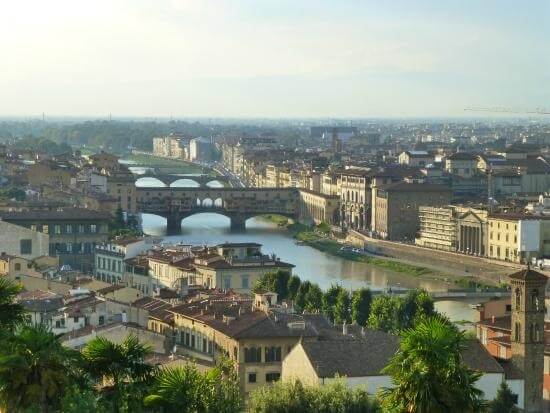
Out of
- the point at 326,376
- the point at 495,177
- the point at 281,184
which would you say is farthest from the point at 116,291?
the point at 281,184

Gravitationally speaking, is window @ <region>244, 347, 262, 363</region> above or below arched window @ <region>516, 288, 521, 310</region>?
below

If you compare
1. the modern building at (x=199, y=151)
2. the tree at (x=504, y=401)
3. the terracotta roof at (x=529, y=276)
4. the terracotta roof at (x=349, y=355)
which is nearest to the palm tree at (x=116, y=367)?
the terracotta roof at (x=349, y=355)

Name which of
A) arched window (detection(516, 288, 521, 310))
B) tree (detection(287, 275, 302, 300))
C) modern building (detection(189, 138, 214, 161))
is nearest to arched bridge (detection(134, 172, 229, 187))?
modern building (detection(189, 138, 214, 161))

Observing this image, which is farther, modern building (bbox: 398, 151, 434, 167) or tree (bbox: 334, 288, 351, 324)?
modern building (bbox: 398, 151, 434, 167)

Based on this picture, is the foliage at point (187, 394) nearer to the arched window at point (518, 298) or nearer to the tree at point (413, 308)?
the arched window at point (518, 298)

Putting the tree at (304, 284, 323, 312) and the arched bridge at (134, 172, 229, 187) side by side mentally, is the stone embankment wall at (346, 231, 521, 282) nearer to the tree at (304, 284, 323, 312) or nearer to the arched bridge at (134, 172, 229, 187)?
the tree at (304, 284, 323, 312)
